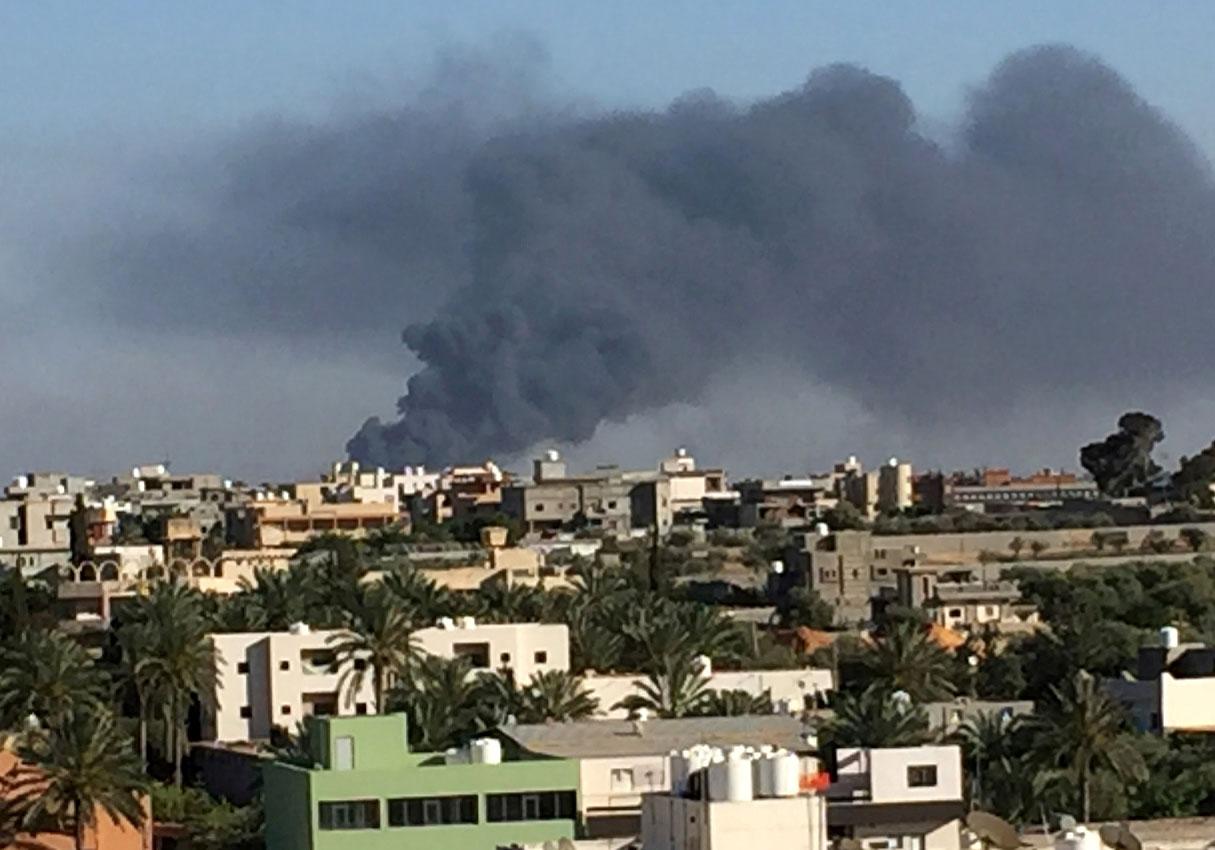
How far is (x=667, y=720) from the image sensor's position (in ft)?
233

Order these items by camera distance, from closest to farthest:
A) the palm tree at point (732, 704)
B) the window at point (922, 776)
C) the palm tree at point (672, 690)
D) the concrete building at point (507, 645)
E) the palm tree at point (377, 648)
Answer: the window at point (922, 776) < the palm tree at point (732, 704) < the palm tree at point (672, 690) < the palm tree at point (377, 648) < the concrete building at point (507, 645)

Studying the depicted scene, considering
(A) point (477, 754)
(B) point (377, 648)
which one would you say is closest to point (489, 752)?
(A) point (477, 754)

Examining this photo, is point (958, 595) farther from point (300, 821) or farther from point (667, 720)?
point (300, 821)

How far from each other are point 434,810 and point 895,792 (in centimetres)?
728

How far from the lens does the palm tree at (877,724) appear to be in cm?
6588

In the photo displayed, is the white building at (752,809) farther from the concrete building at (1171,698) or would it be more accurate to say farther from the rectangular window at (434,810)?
the concrete building at (1171,698)

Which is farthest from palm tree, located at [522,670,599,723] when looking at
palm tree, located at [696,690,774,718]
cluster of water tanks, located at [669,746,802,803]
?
cluster of water tanks, located at [669,746,802,803]

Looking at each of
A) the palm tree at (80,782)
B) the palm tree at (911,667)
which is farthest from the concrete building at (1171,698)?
the palm tree at (80,782)

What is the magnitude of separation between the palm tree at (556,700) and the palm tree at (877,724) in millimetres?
5870

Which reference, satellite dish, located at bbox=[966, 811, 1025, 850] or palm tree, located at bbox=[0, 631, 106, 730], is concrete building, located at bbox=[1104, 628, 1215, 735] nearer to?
palm tree, located at bbox=[0, 631, 106, 730]

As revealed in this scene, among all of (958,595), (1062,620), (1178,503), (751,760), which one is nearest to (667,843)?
(751,760)

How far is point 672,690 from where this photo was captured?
80.0 metres

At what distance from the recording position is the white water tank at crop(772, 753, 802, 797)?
41.8 metres

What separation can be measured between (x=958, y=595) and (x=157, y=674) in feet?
125
